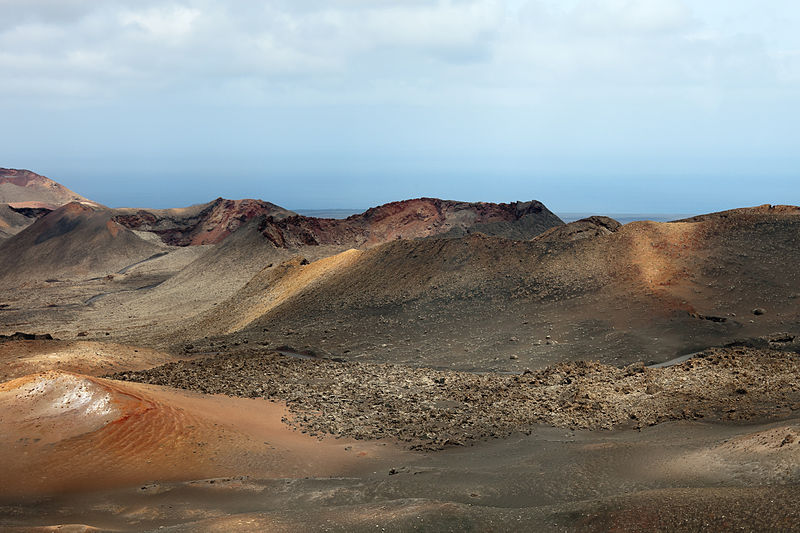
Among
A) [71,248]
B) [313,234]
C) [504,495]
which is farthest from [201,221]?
[504,495]

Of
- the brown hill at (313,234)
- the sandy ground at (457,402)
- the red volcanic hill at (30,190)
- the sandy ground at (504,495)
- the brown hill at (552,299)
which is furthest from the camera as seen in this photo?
the red volcanic hill at (30,190)

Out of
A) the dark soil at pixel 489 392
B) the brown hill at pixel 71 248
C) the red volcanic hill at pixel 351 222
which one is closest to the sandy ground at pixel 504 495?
the dark soil at pixel 489 392

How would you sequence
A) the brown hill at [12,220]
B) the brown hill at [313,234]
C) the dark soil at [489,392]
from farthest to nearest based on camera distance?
the brown hill at [12,220] → the brown hill at [313,234] → the dark soil at [489,392]

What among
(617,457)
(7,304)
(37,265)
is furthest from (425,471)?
(37,265)

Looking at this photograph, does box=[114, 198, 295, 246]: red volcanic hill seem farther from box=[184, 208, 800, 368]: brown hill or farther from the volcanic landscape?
box=[184, 208, 800, 368]: brown hill

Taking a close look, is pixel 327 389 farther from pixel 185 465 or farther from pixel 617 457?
pixel 617 457

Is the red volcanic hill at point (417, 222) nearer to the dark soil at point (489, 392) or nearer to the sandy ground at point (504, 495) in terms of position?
the dark soil at point (489, 392)
